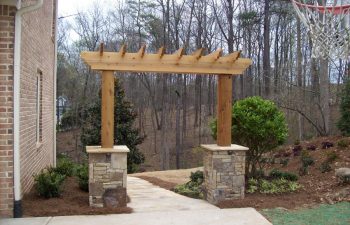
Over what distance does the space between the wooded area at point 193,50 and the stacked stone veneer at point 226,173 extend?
49.3 feet

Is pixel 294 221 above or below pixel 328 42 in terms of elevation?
below

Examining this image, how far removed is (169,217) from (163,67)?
256 cm

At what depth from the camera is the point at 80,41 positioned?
97.6 feet

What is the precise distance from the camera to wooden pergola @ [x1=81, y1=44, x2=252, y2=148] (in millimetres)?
6977

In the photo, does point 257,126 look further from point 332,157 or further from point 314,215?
point 332,157

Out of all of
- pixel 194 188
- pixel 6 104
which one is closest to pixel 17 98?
pixel 6 104

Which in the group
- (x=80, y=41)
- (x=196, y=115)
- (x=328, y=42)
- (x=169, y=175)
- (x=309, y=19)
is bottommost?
(x=169, y=175)

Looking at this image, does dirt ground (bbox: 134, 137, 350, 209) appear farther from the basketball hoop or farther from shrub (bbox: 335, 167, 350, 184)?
the basketball hoop

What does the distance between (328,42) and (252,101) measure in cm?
188

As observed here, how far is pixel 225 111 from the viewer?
301 inches

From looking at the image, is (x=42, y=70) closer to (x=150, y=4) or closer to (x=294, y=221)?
(x=294, y=221)

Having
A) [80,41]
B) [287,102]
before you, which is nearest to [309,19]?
[287,102]

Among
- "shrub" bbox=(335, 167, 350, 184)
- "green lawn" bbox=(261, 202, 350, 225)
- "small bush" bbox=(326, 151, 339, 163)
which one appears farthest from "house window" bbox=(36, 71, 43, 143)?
"small bush" bbox=(326, 151, 339, 163)

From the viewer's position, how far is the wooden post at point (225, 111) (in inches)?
299
